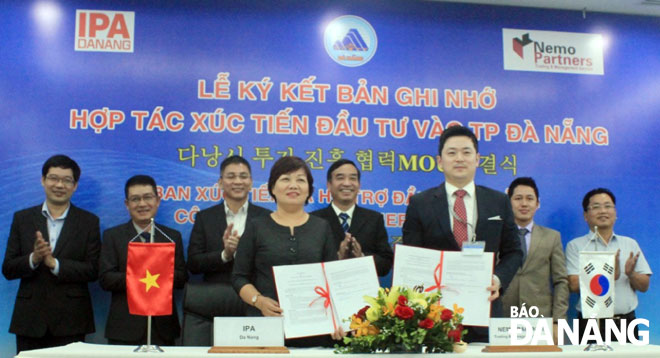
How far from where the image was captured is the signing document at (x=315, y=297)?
249 centimetres

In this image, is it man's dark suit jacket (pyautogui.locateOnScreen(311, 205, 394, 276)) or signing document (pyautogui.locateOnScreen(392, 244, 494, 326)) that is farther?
man's dark suit jacket (pyautogui.locateOnScreen(311, 205, 394, 276))

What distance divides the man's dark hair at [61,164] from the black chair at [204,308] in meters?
1.30

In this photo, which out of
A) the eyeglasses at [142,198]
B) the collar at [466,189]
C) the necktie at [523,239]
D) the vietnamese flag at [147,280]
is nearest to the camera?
the vietnamese flag at [147,280]

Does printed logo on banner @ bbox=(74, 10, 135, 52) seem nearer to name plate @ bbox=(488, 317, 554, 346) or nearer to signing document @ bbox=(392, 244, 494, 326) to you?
signing document @ bbox=(392, 244, 494, 326)

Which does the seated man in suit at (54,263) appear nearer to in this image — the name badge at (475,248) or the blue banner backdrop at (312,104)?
the blue banner backdrop at (312,104)

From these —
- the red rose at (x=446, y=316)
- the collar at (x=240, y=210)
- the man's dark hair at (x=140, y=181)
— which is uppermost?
the man's dark hair at (x=140, y=181)

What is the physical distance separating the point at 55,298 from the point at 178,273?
78 centimetres

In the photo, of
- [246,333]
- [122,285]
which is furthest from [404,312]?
[122,285]

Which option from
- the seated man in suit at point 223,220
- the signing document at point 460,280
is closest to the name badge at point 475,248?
the signing document at point 460,280

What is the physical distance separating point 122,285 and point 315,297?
6.10 ft

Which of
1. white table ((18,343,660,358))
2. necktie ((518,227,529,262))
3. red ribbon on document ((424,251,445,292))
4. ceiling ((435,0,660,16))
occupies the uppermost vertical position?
ceiling ((435,0,660,16))

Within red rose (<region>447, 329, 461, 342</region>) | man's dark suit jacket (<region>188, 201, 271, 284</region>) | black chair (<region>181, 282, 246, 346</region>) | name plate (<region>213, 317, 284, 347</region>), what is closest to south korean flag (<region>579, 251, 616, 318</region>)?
red rose (<region>447, 329, 461, 342</region>)

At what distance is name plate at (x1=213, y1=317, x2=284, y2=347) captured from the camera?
7.47ft

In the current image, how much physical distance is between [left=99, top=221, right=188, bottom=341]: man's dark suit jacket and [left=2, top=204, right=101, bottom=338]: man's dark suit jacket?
16 centimetres
